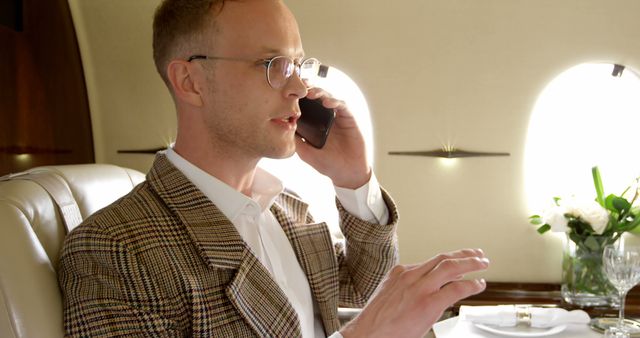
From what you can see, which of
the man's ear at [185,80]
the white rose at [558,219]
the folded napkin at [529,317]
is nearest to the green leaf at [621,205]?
the white rose at [558,219]

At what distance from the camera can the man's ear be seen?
149 centimetres

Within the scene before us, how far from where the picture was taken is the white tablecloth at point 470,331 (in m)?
2.01

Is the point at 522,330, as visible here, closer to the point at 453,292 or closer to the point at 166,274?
the point at 453,292

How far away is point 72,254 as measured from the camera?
4.05 ft

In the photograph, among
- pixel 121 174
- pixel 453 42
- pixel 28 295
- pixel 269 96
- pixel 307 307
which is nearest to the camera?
pixel 28 295

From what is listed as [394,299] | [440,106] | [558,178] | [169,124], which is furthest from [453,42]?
[394,299]

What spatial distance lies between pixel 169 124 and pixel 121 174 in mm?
1314

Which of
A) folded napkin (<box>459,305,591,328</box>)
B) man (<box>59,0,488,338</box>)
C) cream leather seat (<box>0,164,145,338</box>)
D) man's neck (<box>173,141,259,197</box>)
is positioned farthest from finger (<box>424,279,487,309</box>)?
folded napkin (<box>459,305,591,328</box>)

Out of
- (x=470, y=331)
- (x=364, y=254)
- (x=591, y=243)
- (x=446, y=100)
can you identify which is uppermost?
(x=446, y=100)

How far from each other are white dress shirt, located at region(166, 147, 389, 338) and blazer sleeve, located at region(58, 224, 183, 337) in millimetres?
301

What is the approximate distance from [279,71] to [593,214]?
4.93 ft

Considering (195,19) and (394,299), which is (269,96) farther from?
(394,299)

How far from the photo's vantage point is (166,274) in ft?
4.11

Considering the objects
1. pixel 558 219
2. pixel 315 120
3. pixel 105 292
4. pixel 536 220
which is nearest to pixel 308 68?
pixel 315 120
